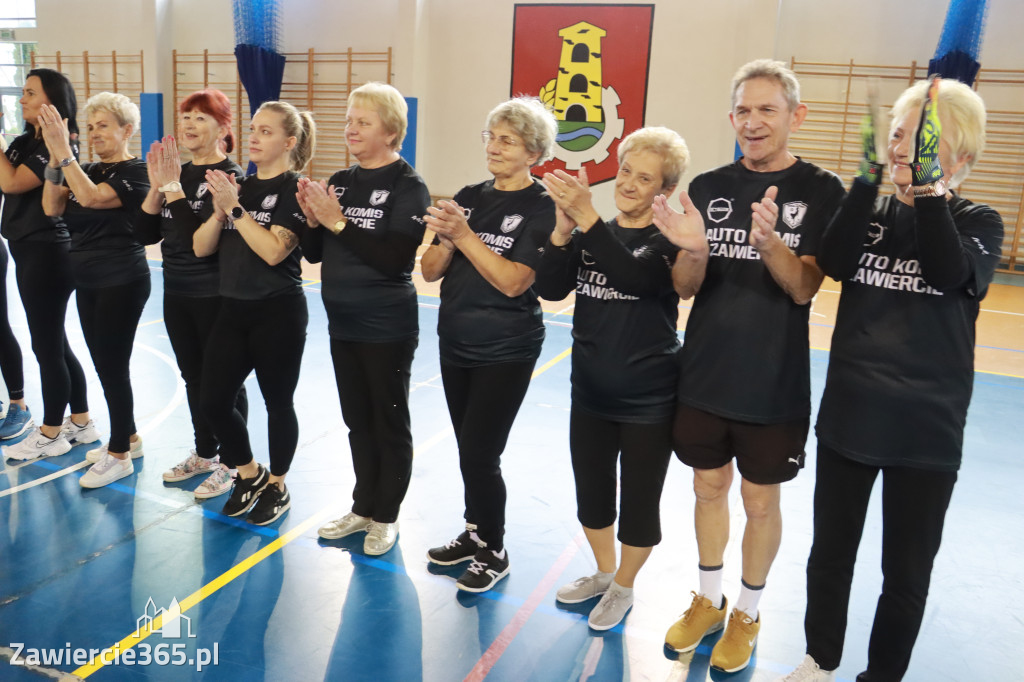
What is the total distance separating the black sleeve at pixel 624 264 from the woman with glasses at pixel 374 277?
76 centimetres

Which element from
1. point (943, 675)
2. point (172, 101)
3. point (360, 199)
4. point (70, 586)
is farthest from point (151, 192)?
point (172, 101)

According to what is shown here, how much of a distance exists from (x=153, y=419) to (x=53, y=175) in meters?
1.51

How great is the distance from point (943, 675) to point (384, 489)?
204cm

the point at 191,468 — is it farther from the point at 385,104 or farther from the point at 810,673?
the point at 810,673

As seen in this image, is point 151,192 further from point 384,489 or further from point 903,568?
point 903,568

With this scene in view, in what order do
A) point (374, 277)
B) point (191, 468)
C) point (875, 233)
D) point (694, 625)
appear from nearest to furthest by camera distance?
1. point (875, 233)
2. point (694, 625)
3. point (374, 277)
4. point (191, 468)

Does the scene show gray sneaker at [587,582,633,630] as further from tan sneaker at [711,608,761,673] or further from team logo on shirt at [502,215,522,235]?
team logo on shirt at [502,215,522,235]

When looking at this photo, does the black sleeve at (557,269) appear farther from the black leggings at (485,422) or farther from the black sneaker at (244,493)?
the black sneaker at (244,493)

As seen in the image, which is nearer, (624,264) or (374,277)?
(624,264)

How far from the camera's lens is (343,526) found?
3.15 meters

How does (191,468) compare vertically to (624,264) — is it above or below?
below

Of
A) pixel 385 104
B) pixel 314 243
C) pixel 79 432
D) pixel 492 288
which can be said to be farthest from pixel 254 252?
pixel 79 432

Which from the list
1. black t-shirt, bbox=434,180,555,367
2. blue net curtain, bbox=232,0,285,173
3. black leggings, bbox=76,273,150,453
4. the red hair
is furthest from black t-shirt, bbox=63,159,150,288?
blue net curtain, bbox=232,0,285,173

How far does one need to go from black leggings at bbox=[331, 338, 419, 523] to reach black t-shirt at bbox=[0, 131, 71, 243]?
5.60 feet
